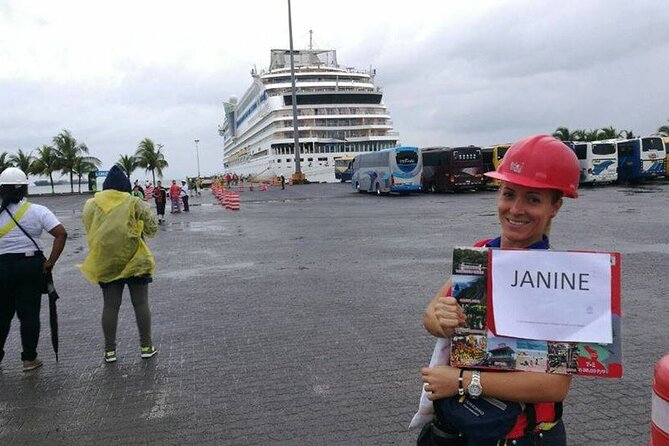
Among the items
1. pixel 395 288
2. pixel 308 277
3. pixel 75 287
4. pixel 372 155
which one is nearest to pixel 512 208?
pixel 395 288

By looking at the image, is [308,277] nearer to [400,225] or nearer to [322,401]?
[322,401]

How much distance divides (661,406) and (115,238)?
4192 millimetres

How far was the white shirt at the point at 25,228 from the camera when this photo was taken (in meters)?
4.58

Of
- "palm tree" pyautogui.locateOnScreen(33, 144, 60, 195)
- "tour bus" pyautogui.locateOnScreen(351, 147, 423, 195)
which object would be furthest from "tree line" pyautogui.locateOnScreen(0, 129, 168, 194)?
"tour bus" pyautogui.locateOnScreen(351, 147, 423, 195)

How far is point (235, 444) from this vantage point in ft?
10.8

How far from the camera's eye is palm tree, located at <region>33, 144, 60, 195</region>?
5967 cm

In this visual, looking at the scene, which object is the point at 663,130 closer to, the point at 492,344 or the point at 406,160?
the point at 406,160

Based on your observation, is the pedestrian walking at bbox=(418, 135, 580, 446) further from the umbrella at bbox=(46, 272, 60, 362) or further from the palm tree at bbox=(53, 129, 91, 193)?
the palm tree at bbox=(53, 129, 91, 193)

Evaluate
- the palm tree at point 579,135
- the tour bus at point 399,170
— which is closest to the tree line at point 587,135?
the palm tree at point 579,135

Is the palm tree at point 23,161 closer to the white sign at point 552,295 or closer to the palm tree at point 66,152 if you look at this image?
the palm tree at point 66,152

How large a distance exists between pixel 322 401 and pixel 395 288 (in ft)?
12.5

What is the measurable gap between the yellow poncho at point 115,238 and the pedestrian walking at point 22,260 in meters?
0.33

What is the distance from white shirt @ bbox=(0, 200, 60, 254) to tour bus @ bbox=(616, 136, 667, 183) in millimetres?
34409

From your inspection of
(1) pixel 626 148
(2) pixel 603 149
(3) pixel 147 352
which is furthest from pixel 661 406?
(1) pixel 626 148
